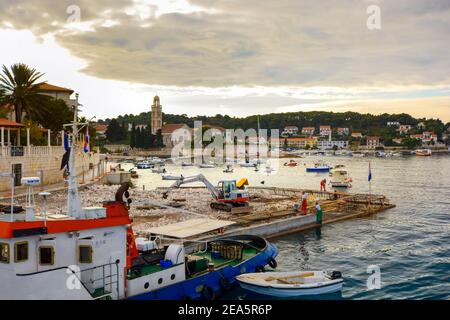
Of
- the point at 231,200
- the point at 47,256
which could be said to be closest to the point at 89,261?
the point at 47,256

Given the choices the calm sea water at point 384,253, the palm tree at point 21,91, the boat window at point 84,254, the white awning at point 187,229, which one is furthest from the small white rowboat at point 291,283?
the palm tree at point 21,91

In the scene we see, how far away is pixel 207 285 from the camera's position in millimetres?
20438

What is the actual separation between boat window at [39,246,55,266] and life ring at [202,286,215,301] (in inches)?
283

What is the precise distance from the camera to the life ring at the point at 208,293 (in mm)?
19891

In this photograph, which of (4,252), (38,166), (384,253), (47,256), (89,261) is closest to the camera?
(4,252)

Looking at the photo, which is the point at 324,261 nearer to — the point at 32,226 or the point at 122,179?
the point at 32,226

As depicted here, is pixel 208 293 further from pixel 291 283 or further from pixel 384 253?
pixel 384 253

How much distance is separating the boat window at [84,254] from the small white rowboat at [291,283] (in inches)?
306

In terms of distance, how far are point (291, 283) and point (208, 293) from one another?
3.97 metres

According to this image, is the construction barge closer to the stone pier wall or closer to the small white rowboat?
the small white rowboat

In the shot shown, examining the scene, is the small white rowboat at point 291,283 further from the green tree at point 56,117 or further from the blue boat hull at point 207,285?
the green tree at point 56,117

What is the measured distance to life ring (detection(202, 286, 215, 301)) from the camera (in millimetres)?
19891
